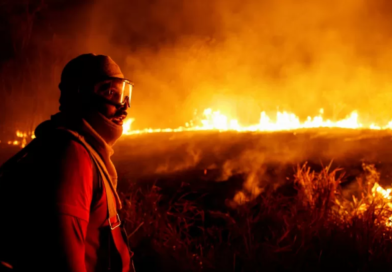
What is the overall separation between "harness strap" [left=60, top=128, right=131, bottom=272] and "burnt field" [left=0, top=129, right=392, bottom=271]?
2397 mm

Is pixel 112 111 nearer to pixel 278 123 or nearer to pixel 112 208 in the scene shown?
pixel 112 208

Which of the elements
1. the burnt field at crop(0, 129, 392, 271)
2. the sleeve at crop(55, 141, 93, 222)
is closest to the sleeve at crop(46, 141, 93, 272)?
the sleeve at crop(55, 141, 93, 222)

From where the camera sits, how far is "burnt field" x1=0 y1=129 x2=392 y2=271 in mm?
3998

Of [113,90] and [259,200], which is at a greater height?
[113,90]

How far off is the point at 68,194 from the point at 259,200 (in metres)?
5.08

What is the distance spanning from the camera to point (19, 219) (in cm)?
138

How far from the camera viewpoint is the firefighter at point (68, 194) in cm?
137

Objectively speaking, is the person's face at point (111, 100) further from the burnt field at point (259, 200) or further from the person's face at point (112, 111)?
the burnt field at point (259, 200)

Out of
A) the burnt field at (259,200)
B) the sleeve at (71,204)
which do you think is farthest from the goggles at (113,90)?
the burnt field at (259,200)

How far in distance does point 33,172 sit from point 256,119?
31.1ft

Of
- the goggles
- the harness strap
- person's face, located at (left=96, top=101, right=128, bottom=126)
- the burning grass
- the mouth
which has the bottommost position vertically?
the burning grass

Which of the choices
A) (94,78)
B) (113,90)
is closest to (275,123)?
(113,90)

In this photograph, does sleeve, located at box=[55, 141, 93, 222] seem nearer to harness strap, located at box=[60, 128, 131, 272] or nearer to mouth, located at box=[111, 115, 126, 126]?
harness strap, located at box=[60, 128, 131, 272]

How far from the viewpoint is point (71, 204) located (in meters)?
1.40
